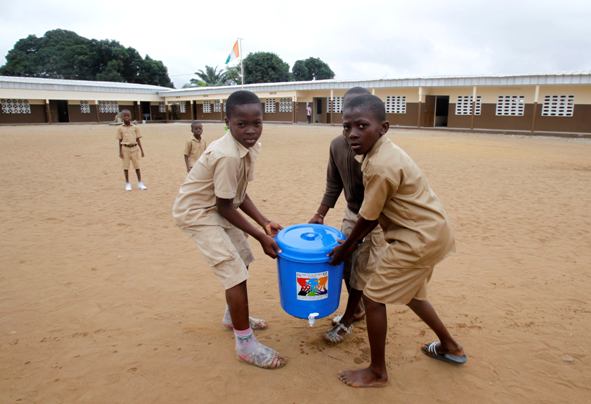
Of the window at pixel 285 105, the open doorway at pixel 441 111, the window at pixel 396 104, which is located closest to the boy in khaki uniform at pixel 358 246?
the window at pixel 396 104

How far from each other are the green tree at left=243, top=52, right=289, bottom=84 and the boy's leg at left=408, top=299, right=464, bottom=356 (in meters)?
50.7

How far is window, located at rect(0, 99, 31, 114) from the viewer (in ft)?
102

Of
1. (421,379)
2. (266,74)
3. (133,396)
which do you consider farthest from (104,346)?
(266,74)

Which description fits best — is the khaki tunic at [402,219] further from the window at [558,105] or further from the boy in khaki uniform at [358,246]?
the window at [558,105]

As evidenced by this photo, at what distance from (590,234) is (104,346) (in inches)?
223

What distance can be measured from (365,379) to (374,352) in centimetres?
17

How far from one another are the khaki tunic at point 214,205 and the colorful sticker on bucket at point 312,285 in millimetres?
342

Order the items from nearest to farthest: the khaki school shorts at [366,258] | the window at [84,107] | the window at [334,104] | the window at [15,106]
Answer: the khaki school shorts at [366,258]
the window at [334,104]
the window at [15,106]
the window at [84,107]

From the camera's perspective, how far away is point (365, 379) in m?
2.35

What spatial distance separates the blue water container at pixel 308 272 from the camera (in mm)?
2404

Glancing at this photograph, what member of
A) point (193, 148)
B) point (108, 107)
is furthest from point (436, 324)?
point (108, 107)

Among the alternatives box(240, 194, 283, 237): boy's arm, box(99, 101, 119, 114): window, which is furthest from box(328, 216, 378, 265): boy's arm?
box(99, 101, 119, 114): window

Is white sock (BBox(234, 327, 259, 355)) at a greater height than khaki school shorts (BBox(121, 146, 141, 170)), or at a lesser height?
lesser

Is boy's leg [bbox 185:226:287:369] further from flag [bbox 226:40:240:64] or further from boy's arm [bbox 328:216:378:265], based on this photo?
flag [bbox 226:40:240:64]
